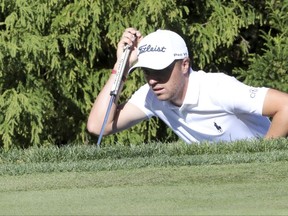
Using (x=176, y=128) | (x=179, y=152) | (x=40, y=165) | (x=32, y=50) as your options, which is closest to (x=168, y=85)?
(x=176, y=128)

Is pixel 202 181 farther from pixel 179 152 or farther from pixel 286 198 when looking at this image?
pixel 179 152

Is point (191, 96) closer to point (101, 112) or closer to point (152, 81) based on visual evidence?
point (152, 81)

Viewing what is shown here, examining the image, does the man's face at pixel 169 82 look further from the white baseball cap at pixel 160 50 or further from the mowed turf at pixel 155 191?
the mowed turf at pixel 155 191

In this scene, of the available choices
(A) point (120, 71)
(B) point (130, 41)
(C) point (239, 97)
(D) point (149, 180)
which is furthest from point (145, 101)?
(D) point (149, 180)

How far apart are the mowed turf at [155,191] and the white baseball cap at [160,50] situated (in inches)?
63.7

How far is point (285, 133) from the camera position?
6.80 m

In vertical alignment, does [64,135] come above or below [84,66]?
below

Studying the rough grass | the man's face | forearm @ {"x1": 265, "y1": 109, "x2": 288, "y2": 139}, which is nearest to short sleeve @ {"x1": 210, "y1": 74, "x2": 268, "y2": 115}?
forearm @ {"x1": 265, "y1": 109, "x2": 288, "y2": 139}

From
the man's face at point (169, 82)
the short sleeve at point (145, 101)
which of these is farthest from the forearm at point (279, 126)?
the short sleeve at point (145, 101)

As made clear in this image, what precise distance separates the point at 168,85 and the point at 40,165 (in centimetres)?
159

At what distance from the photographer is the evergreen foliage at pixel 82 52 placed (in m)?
10.6

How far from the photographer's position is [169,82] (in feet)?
23.3

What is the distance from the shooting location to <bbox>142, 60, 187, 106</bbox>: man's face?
7.08m

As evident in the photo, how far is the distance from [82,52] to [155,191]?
250 inches
